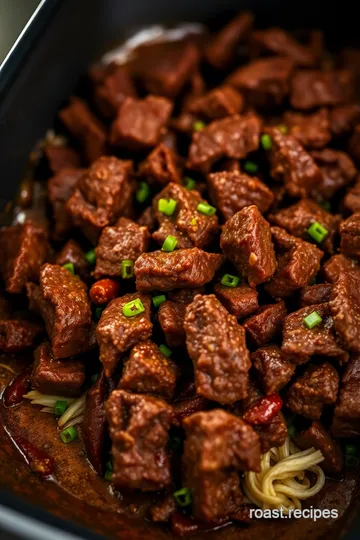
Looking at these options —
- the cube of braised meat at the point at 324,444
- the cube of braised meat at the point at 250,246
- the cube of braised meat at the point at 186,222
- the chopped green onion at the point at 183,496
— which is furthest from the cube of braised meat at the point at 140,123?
the chopped green onion at the point at 183,496

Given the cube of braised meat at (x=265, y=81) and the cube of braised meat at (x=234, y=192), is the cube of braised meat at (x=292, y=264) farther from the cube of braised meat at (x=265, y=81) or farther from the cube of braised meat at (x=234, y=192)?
the cube of braised meat at (x=265, y=81)

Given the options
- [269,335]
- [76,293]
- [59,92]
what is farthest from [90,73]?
[269,335]

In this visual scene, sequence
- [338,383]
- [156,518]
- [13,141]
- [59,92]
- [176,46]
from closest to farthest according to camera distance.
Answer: [156,518]
[338,383]
[13,141]
[59,92]
[176,46]

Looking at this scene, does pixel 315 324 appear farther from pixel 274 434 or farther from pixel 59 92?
pixel 59 92

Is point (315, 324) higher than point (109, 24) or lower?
lower

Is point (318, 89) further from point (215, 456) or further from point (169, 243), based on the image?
point (215, 456)

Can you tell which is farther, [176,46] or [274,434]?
A: [176,46]

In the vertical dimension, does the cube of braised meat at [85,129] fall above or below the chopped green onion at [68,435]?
above
